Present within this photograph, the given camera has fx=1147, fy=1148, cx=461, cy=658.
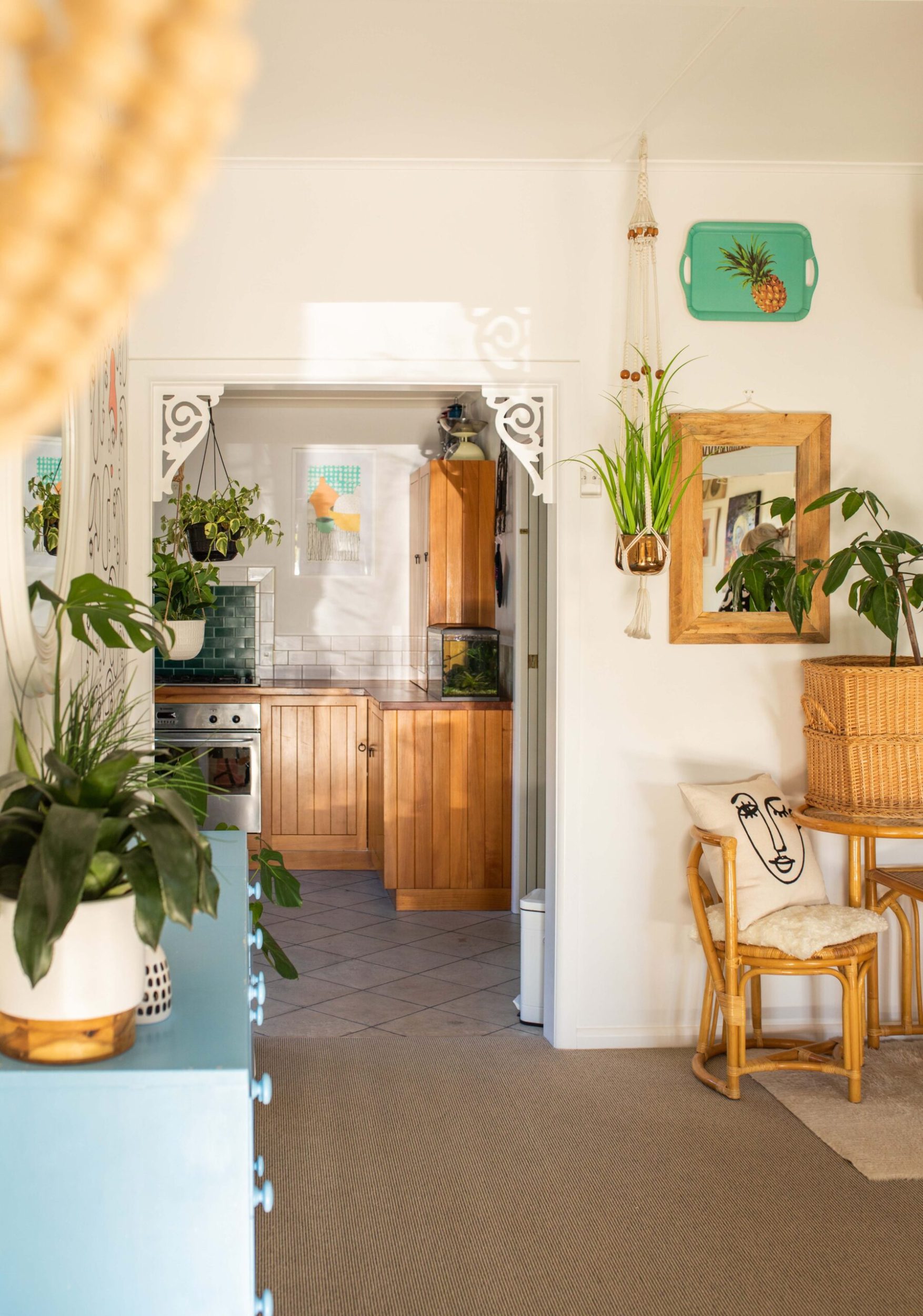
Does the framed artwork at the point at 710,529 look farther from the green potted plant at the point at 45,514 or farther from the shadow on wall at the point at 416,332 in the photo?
the green potted plant at the point at 45,514

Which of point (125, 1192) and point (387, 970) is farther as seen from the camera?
point (387, 970)

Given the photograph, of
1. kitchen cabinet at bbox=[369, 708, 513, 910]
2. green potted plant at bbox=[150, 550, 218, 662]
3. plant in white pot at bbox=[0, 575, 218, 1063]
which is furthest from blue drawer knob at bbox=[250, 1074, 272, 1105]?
kitchen cabinet at bbox=[369, 708, 513, 910]

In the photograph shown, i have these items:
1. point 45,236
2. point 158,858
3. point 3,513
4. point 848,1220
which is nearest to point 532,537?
point 848,1220

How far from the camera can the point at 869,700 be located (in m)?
3.36

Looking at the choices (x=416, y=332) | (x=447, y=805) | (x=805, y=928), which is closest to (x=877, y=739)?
(x=805, y=928)

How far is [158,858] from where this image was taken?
1.16 m

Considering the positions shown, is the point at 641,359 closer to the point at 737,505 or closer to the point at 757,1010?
the point at 737,505

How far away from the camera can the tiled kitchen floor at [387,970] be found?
4.05m

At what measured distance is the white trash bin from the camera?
13.0 ft

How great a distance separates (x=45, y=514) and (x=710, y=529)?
2.26m

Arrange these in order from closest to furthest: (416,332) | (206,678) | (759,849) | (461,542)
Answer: (759,849), (416,332), (461,542), (206,678)

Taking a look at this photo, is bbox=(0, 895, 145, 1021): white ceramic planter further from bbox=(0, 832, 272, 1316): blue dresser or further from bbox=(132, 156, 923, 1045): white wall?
bbox=(132, 156, 923, 1045): white wall

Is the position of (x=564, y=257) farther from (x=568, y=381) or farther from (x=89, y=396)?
(x=89, y=396)

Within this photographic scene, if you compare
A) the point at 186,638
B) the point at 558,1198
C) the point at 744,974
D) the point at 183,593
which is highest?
the point at 183,593
